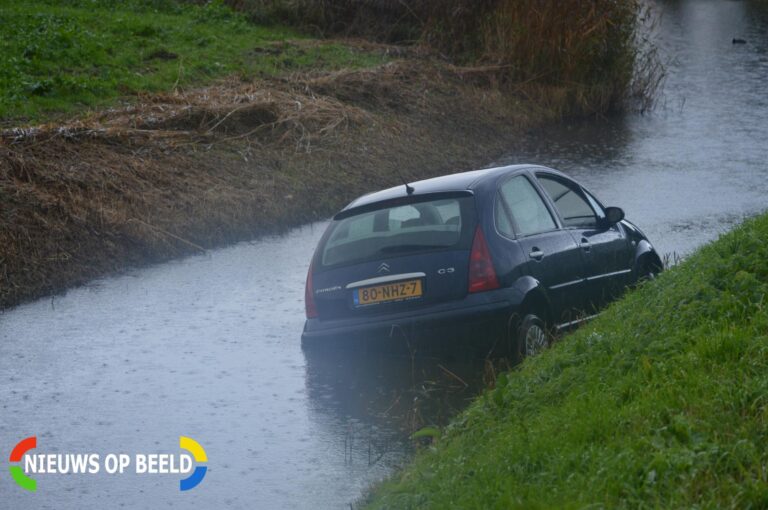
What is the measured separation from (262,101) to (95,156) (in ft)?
15.3

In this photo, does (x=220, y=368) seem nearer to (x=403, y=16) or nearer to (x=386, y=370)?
(x=386, y=370)

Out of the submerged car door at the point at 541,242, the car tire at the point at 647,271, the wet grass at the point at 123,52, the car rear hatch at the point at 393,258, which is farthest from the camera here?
the wet grass at the point at 123,52

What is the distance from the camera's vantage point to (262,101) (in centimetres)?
2050

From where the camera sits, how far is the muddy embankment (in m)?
14.0

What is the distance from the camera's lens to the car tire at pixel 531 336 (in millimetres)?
9195

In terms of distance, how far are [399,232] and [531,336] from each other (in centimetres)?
124

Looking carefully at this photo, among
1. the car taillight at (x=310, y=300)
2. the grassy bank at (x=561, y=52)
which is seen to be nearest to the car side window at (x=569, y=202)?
the car taillight at (x=310, y=300)

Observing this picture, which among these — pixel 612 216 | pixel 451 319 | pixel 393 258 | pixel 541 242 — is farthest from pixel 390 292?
pixel 612 216

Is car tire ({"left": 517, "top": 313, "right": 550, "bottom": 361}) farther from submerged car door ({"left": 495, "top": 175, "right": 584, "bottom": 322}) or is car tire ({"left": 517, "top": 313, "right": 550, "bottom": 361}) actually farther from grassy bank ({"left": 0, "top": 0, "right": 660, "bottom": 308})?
grassy bank ({"left": 0, "top": 0, "right": 660, "bottom": 308})

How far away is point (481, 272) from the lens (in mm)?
9180

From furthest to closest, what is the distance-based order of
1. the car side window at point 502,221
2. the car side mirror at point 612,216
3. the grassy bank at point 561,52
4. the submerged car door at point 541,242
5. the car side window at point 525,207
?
1. the grassy bank at point 561,52
2. the car side mirror at point 612,216
3. the car side window at point 525,207
4. the submerged car door at point 541,242
5. the car side window at point 502,221

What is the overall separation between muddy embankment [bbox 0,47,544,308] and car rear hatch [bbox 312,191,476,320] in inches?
164

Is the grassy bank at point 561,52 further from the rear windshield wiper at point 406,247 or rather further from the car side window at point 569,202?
the rear windshield wiper at point 406,247

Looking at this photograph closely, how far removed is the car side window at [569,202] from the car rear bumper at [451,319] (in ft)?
5.38
